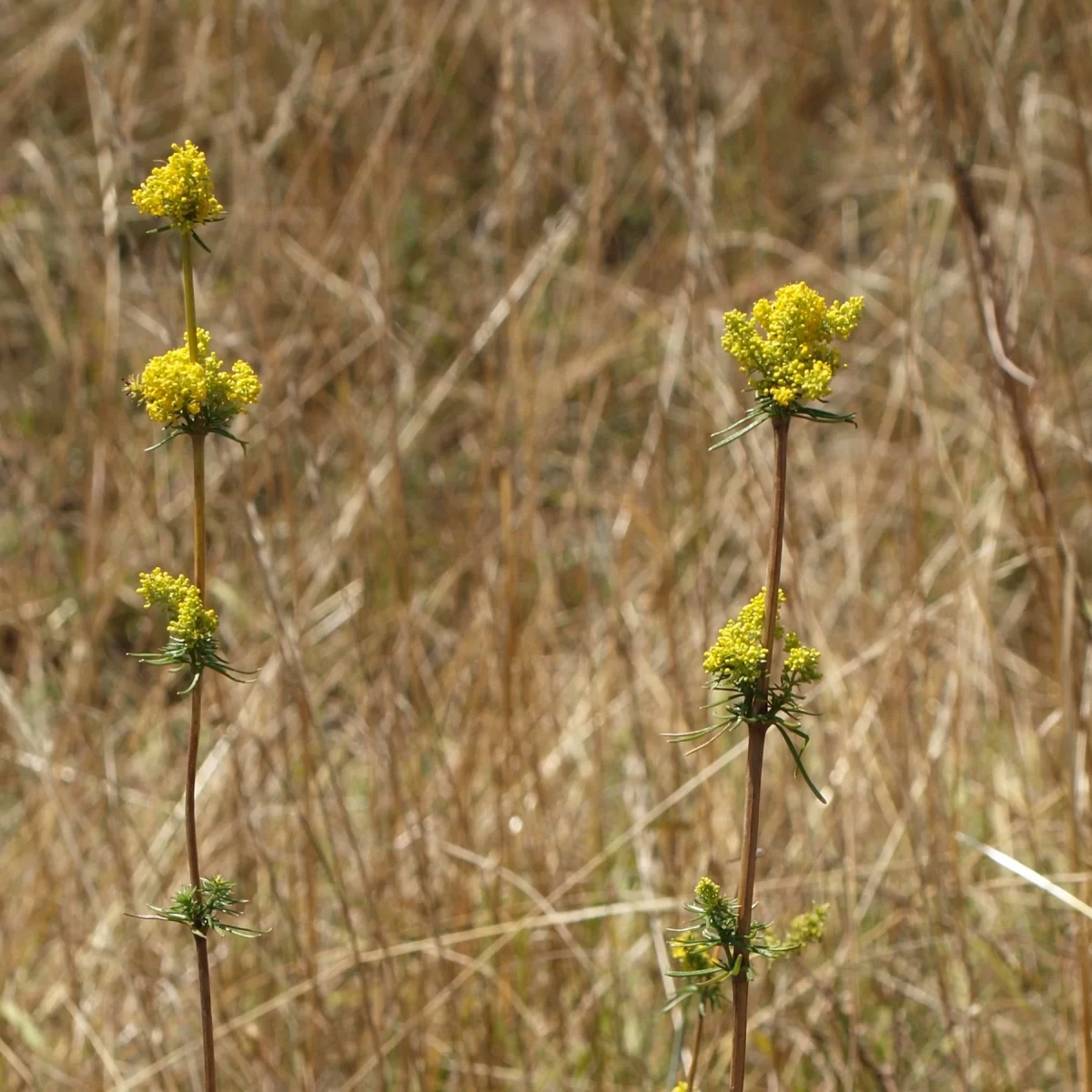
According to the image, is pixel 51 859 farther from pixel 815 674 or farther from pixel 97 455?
pixel 815 674

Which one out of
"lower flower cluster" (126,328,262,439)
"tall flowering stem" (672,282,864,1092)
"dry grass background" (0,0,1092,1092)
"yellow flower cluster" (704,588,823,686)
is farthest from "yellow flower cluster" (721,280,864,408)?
"dry grass background" (0,0,1092,1092)

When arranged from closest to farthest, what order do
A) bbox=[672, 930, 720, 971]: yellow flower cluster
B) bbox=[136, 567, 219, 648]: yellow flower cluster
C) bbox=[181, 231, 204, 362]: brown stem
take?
bbox=[181, 231, 204, 362]: brown stem → bbox=[136, 567, 219, 648]: yellow flower cluster → bbox=[672, 930, 720, 971]: yellow flower cluster

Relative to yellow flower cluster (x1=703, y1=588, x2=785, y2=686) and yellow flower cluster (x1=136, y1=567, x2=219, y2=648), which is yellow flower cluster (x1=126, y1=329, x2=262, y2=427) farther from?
yellow flower cluster (x1=703, y1=588, x2=785, y2=686)

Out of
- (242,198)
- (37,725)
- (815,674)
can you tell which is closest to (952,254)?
(242,198)

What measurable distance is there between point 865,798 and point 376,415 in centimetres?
170

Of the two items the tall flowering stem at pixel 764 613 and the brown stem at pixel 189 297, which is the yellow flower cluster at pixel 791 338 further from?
the brown stem at pixel 189 297

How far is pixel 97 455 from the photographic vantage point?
291 centimetres

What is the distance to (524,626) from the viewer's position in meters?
2.81

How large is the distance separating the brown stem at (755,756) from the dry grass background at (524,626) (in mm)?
905

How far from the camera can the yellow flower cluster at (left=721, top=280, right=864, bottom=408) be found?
2.57 ft

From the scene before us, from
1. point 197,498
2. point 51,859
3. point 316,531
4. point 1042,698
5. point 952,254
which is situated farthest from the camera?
point 952,254

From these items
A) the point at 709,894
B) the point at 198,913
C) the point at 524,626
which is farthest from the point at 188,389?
the point at 524,626

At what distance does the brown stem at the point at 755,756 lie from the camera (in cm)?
78

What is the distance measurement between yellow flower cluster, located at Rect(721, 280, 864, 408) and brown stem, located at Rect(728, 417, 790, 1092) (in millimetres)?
29
